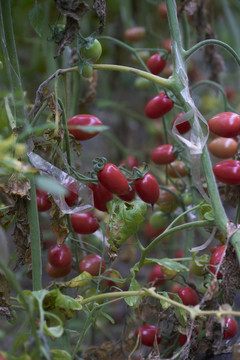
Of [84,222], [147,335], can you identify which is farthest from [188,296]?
[84,222]

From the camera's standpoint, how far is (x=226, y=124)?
0.71m

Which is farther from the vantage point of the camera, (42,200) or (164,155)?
(164,155)

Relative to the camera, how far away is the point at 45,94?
65 cm

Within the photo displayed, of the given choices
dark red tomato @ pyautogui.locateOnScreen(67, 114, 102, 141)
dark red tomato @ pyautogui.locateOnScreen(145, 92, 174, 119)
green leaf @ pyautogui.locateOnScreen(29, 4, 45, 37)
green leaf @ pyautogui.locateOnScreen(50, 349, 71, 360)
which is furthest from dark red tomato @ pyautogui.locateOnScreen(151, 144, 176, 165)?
green leaf @ pyautogui.locateOnScreen(50, 349, 71, 360)

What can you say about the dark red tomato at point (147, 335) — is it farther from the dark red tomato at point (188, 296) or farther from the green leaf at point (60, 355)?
the green leaf at point (60, 355)

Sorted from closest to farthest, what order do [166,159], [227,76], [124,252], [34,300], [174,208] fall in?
[34,300], [166,159], [174,208], [124,252], [227,76]

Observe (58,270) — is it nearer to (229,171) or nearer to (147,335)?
(147,335)

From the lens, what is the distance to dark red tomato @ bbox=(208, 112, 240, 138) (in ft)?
2.32

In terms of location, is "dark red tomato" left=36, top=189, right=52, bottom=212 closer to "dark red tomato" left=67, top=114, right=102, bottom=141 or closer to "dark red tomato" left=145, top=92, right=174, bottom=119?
"dark red tomato" left=67, top=114, right=102, bottom=141

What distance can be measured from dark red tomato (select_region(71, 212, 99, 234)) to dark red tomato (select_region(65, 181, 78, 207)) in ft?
0.20

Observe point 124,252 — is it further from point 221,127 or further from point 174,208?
point 221,127

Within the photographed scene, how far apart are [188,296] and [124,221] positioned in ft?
0.55

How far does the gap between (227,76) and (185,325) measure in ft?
3.70

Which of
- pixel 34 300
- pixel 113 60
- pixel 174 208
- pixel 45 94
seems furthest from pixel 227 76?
pixel 34 300
